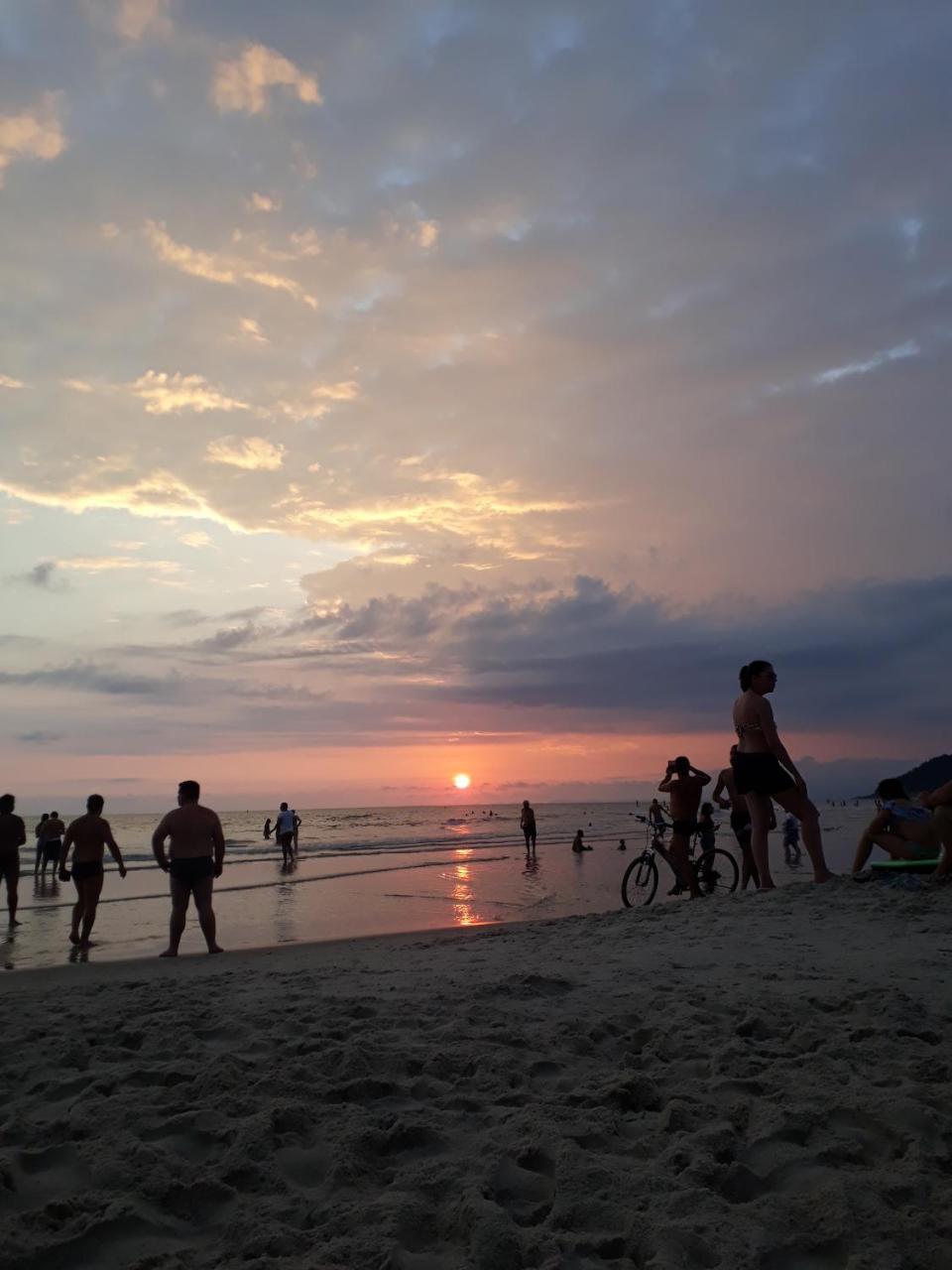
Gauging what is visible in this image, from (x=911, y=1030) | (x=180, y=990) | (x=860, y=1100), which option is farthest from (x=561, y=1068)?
(x=180, y=990)

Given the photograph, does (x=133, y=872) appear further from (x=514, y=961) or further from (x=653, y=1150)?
(x=653, y=1150)

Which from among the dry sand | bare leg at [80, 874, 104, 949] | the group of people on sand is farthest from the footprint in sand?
bare leg at [80, 874, 104, 949]

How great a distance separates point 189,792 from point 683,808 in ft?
20.6

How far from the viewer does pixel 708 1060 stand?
Result: 3.96 meters

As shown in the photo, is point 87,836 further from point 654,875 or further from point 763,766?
point 763,766

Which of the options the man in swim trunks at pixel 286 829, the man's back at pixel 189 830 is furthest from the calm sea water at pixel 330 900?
the man's back at pixel 189 830

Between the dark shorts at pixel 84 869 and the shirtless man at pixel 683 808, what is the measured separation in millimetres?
7393

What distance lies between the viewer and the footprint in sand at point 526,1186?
9.23 feet

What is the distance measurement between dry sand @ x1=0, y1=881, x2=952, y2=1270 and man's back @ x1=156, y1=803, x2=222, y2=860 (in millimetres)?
3745

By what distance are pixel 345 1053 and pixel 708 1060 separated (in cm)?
174

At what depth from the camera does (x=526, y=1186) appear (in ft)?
9.73

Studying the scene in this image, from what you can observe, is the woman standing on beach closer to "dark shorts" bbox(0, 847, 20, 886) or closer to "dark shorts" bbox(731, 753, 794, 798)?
"dark shorts" bbox(731, 753, 794, 798)

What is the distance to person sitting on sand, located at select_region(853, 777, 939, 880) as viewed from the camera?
9398mm

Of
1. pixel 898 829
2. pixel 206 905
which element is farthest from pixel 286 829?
pixel 898 829
